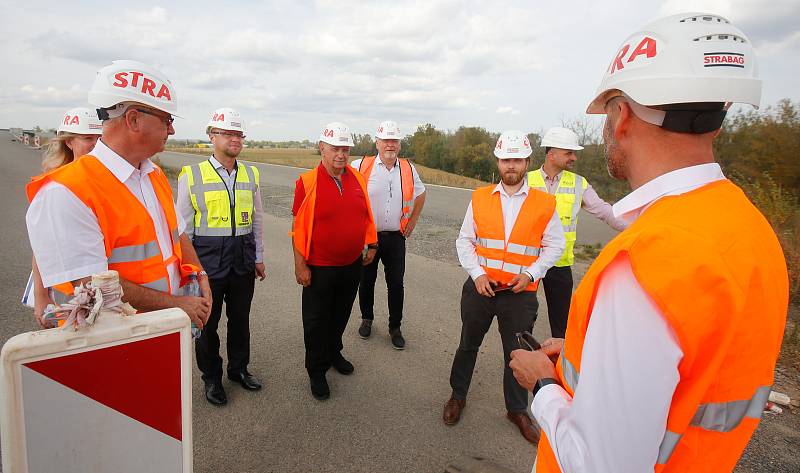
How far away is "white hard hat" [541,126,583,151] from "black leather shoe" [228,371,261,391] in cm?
349

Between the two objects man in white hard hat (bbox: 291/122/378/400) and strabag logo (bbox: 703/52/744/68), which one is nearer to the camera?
strabag logo (bbox: 703/52/744/68)

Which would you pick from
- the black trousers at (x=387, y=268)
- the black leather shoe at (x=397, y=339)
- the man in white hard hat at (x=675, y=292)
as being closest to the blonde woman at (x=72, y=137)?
the black trousers at (x=387, y=268)

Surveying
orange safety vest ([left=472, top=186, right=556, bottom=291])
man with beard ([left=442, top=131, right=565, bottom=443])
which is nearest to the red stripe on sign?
man with beard ([left=442, top=131, right=565, bottom=443])

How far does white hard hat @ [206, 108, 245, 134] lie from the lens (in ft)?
12.3

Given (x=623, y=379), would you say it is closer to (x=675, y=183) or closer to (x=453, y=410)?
(x=675, y=183)

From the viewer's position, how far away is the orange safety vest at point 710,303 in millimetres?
927

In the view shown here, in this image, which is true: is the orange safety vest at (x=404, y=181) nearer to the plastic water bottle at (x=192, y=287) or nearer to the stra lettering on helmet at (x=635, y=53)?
the plastic water bottle at (x=192, y=287)

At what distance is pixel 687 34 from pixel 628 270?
63 centimetres

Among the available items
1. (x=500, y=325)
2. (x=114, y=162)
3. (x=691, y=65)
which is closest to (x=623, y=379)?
(x=691, y=65)

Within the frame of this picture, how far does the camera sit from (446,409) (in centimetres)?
338

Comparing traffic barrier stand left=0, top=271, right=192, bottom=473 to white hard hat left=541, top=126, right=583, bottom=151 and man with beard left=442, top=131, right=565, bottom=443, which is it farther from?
white hard hat left=541, top=126, right=583, bottom=151

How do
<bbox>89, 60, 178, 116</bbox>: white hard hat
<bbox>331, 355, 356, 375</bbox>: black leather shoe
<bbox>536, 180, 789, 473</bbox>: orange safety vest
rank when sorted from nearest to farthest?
<bbox>536, 180, 789, 473</bbox>: orange safety vest, <bbox>89, 60, 178, 116</bbox>: white hard hat, <bbox>331, 355, 356, 375</bbox>: black leather shoe

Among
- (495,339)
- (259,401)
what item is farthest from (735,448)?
(495,339)

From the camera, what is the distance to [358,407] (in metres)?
3.50
